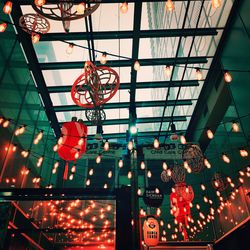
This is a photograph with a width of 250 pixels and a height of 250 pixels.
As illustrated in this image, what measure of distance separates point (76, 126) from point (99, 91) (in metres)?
1.02

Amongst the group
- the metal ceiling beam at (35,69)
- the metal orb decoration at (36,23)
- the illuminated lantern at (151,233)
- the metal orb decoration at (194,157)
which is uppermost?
the metal ceiling beam at (35,69)

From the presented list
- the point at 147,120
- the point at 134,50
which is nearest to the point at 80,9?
the point at 134,50

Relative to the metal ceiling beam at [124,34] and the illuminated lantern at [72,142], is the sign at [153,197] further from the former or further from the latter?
the metal ceiling beam at [124,34]

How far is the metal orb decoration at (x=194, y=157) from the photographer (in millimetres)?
5906

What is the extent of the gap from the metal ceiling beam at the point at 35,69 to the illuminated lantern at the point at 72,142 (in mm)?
3445

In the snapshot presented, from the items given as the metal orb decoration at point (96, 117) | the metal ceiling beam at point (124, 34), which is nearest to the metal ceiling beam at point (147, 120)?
the metal ceiling beam at point (124, 34)

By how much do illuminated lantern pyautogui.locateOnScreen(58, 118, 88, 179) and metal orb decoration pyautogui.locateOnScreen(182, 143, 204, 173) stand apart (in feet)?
9.47

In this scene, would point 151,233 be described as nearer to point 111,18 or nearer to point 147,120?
point 147,120

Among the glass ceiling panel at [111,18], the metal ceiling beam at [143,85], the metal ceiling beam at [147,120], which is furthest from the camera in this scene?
the metal ceiling beam at [147,120]

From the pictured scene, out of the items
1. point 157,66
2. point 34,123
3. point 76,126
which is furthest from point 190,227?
point 76,126

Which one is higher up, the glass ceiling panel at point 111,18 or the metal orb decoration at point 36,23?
the glass ceiling panel at point 111,18

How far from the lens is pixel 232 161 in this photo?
7.96 meters

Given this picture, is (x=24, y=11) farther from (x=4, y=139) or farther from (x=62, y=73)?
(x=4, y=139)

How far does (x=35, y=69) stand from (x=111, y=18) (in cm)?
307
